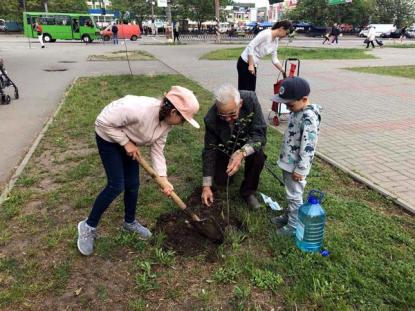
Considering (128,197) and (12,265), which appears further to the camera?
(128,197)

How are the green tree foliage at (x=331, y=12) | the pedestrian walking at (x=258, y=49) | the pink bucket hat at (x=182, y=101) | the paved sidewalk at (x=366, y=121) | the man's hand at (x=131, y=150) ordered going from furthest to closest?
the green tree foliage at (x=331, y=12)
the pedestrian walking at (x=258, y=49)
the paved sidewalk at (x=366, y=121)
the man's hand at (x=131, y=150)
the pink bucket hat at (x=182, y=101)

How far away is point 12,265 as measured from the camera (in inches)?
112

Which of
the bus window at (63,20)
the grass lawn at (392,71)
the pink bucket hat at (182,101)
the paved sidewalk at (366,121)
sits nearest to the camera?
the pink bucket hat at (182,101)

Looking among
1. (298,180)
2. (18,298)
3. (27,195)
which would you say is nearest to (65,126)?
(27,195)

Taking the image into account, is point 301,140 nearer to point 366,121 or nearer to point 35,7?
point 366,121

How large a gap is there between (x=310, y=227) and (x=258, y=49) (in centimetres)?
399

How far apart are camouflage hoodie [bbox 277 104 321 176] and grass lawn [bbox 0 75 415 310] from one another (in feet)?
2.07

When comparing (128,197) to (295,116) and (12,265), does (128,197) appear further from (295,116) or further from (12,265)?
(295,116)

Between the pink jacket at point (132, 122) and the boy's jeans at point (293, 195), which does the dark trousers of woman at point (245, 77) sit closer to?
the boy's jeans at point (293, 195)

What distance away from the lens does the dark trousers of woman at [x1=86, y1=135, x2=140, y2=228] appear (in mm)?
2719

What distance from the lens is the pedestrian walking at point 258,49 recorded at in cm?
592

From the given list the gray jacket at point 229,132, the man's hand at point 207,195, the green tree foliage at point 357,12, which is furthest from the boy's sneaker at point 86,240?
the green tree foliage at point 357,12

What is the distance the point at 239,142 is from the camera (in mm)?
3637

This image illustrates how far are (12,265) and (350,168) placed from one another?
12.7 feet
